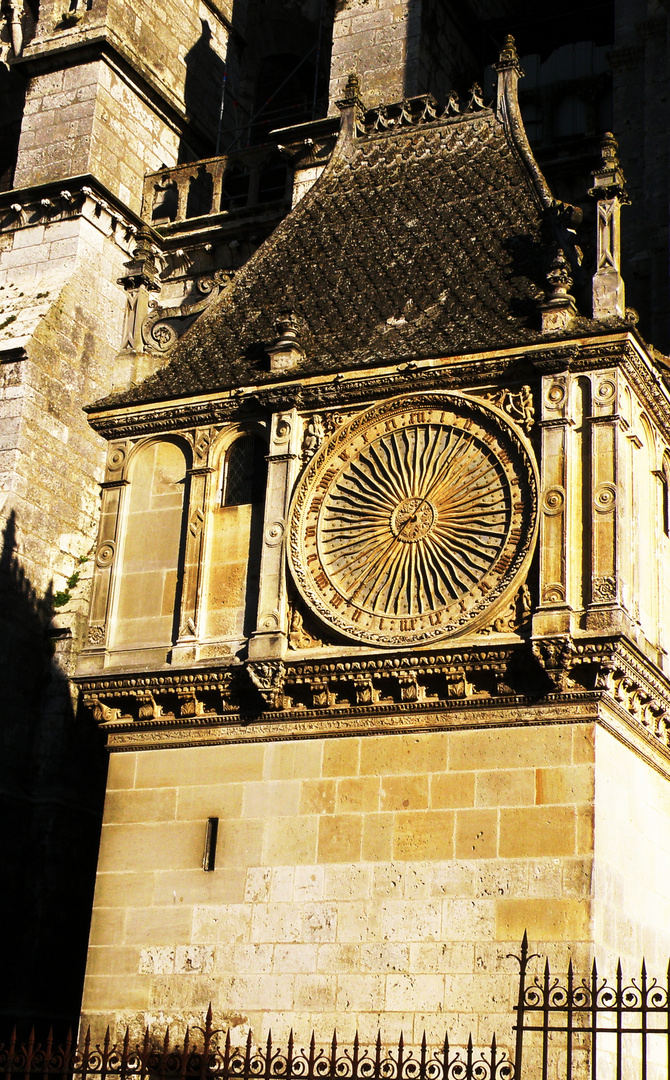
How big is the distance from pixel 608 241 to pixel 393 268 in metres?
3.00

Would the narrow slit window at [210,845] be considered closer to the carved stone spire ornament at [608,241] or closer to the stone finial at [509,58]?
the carved stone spire ornament at [608,241]

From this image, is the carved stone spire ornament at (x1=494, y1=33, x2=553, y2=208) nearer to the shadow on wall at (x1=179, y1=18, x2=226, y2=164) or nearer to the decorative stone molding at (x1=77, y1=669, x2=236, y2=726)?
the decorative stone molding at (x1=77, y1=669, x2=236, y2=726)

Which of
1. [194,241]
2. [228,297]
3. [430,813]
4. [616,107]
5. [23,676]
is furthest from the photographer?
[194,241]

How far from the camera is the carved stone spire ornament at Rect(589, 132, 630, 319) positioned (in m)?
17.2

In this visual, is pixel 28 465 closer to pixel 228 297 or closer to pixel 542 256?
pixel 228 297

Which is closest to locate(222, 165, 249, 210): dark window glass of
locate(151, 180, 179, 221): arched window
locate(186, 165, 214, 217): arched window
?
locate(186, 165, 214, 217): arched window

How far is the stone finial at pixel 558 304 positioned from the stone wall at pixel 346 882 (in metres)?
4.29

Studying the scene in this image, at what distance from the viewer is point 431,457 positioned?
17531 mm

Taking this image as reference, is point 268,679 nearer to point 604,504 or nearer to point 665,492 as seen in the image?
point 604,504

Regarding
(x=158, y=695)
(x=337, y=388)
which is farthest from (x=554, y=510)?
(x=158, y=695)

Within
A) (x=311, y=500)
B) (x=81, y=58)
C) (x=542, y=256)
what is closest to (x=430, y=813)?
(x=311, y=500)

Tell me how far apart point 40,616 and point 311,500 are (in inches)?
245

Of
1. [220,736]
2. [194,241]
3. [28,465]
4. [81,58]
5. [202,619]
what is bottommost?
[220,736]

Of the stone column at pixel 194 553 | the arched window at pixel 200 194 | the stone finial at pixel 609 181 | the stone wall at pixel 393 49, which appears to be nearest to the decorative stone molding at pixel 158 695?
the stone column at pixel 194 553
